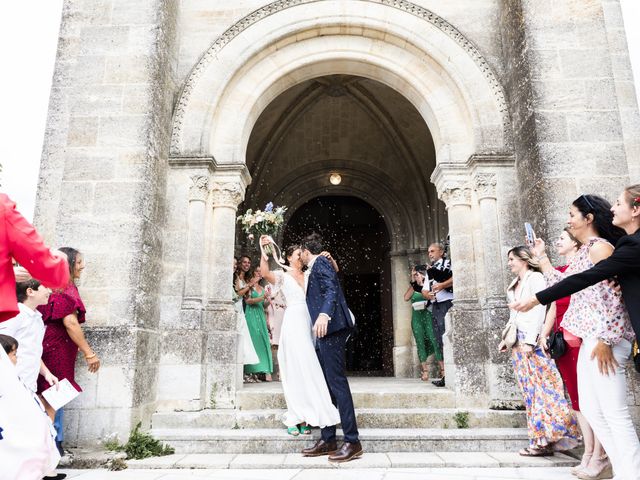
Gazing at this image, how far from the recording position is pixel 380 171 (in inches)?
408

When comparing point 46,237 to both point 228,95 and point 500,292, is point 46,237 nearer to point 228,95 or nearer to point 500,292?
point 228,95

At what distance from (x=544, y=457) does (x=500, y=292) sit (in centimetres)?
171

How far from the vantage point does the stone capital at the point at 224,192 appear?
5.50m

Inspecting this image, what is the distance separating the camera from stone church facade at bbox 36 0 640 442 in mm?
4672

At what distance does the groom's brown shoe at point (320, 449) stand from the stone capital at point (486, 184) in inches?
124

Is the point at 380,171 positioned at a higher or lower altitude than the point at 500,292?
higher

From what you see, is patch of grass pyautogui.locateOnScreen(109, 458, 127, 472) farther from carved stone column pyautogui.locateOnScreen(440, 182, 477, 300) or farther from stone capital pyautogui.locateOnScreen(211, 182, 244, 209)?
carved stone column pyautogui.locateOnScreen(440, 182, 477, 300)

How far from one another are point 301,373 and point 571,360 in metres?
2.20

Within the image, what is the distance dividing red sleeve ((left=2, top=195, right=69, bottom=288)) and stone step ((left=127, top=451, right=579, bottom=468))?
2.37m

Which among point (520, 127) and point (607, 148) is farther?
point (520, 127)

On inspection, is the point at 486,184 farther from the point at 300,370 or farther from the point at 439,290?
the point at 300,370

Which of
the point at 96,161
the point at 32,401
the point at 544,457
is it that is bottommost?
the point at 544,457

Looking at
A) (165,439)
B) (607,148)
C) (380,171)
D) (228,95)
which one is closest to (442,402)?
(165,439)

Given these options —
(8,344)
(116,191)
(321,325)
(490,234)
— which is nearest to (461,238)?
(490,234)
